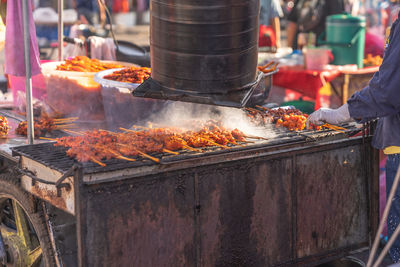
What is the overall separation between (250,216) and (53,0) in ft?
43.2

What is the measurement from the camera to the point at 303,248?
4.14 metres

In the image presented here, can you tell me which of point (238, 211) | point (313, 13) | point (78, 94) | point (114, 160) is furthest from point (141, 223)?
point (313, 13)

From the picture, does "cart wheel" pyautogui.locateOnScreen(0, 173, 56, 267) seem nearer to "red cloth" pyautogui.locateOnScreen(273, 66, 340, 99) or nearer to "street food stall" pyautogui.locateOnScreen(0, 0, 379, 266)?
"street food stall" pyautogui.locateOnScreen(0, 0, 379, 266)

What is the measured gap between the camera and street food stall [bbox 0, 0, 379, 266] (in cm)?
319

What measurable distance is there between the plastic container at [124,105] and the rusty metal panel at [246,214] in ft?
3.18

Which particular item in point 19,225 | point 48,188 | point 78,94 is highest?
point 78,94

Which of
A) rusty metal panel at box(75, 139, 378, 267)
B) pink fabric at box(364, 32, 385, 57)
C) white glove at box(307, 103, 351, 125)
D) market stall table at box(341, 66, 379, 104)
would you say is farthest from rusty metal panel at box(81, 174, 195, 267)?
pink fabric at box(364, 32, 385, 57)

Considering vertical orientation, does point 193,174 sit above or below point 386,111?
below

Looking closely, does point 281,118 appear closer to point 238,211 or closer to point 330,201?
point 330,201

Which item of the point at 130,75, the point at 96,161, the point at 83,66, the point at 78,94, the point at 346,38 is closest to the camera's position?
the point at 96,161

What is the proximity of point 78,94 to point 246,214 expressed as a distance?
6.44 feet

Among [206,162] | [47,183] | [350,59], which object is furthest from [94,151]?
[350,59]

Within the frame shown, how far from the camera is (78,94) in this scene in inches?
189

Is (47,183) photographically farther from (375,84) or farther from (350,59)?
(350,59)
